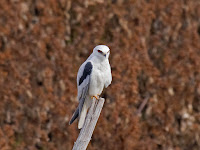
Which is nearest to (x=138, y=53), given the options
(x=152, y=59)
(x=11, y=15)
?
(x=152, y=59)

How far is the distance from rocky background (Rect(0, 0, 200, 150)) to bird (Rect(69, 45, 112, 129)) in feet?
6.53

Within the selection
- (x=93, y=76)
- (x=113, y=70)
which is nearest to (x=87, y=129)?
(x=93, y=76)

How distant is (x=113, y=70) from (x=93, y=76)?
9.50 feet

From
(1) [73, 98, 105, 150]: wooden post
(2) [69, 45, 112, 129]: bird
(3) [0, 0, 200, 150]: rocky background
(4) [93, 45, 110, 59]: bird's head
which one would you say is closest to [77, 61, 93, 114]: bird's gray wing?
(2) [69, 45, 112, 129]: bird

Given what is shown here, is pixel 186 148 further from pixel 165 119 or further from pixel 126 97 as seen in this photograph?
pixel 126 97

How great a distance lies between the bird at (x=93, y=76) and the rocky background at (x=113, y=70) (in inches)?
78.4

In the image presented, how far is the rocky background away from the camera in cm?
709

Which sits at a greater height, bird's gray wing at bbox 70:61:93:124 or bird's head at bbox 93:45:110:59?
bird's head at bbox 93:45:110:59

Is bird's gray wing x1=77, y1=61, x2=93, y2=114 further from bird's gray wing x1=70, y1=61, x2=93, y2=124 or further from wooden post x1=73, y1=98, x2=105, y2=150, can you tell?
wooden post x1=73, y1=98, x2=105, y2=150

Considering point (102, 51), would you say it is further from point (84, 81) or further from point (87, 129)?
point (87, 129)

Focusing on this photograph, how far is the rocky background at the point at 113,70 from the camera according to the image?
23.3 feet

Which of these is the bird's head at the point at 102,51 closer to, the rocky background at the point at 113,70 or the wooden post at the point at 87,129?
the wooden post at the point at 87,129

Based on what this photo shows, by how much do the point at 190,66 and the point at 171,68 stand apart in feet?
1.31

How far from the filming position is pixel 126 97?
8.01 meters
